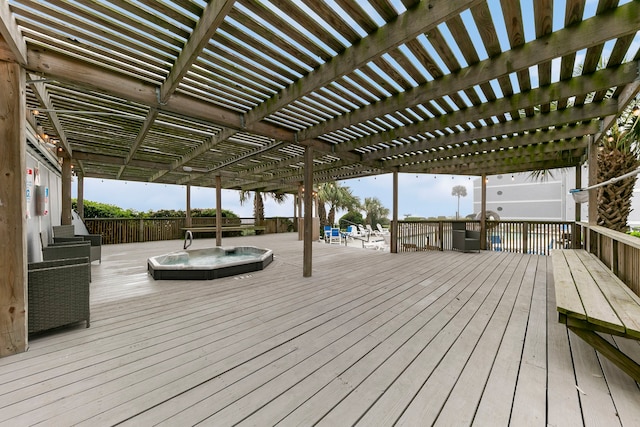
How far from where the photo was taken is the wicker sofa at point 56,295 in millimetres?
2229

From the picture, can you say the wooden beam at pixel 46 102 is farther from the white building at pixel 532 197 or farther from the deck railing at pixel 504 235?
the white building at pixel 532 197

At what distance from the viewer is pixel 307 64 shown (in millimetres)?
2598

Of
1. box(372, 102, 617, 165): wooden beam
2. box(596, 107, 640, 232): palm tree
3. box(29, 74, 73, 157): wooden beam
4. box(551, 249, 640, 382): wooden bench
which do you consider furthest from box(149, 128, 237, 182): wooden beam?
box(596, 107, 640, 232): palm tree

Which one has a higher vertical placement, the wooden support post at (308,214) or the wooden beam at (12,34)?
the wooden beam at (12,34)

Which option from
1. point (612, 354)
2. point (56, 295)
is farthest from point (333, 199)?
point (612, 354)

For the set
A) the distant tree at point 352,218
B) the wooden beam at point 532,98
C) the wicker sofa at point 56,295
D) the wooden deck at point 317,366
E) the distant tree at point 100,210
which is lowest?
the wooden deck at point 317,366

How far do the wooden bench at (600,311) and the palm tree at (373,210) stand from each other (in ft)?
52.7

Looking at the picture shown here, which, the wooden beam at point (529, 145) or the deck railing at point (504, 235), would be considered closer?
the wooden beam at point (529, 145)

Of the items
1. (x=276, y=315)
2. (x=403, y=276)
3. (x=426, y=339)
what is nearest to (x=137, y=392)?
(x=276, y=315)

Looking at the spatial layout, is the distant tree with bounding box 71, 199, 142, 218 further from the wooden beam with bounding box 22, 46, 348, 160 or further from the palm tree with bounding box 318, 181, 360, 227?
the wooden beam with bounding box 22, 46, 348, 160

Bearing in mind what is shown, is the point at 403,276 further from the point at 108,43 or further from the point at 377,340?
the point at 108,43

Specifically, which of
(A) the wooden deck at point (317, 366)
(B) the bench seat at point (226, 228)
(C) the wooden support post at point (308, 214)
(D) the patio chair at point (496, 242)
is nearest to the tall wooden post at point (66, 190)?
(A) the wooden deck at point (317, 366)

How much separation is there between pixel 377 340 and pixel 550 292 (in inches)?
127

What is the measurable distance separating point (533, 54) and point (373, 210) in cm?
1675
